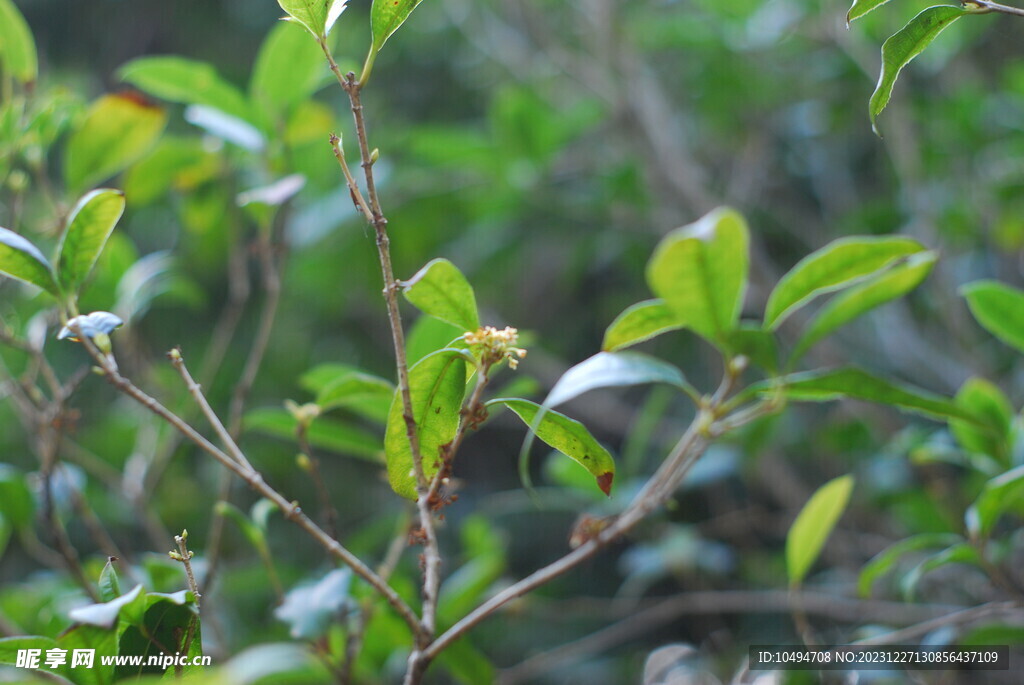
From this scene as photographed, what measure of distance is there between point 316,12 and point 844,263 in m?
0.38

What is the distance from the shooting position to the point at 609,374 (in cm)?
49

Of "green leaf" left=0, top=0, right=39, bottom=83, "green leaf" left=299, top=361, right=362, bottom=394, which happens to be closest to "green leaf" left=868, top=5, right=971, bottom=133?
"green leaf" left=299, top=361, right=362, bottom=394

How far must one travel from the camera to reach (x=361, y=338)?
1675mm

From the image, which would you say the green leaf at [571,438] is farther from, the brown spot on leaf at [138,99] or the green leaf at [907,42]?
the brown spot on leaf at [138,99]

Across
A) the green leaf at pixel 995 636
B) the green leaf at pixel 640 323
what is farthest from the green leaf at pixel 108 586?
the green leaf at pixel 995 636

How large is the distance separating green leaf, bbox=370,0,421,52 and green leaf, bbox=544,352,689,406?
0.23 m

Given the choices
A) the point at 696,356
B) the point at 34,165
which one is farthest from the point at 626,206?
the point at 34,165

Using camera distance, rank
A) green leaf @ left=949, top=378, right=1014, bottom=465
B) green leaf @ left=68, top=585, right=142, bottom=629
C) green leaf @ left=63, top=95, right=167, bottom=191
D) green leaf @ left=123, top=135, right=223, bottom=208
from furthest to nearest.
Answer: green leaf @ left=123, top=135, right=223, bottom=208 < green leaf @ left=63, top=95, right=167, bottom=191 < green leaf @ left=949, top=378, right=1014, bottom=465 < green leaf @ left=68, top=585, right=142, bottom=629

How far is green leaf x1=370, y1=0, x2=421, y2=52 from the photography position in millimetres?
453

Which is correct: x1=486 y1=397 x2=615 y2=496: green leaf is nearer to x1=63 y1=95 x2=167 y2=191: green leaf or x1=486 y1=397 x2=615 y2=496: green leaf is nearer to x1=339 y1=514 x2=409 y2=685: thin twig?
x1=339 y1=514 x2=409 y2=685: thin twig

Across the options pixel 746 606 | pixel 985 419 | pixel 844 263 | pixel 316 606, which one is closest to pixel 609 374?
pixel 844 263

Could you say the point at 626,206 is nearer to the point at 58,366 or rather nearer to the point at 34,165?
the point at 34,165

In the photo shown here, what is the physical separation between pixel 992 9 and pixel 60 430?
74cm

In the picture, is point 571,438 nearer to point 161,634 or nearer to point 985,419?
point 161,634
